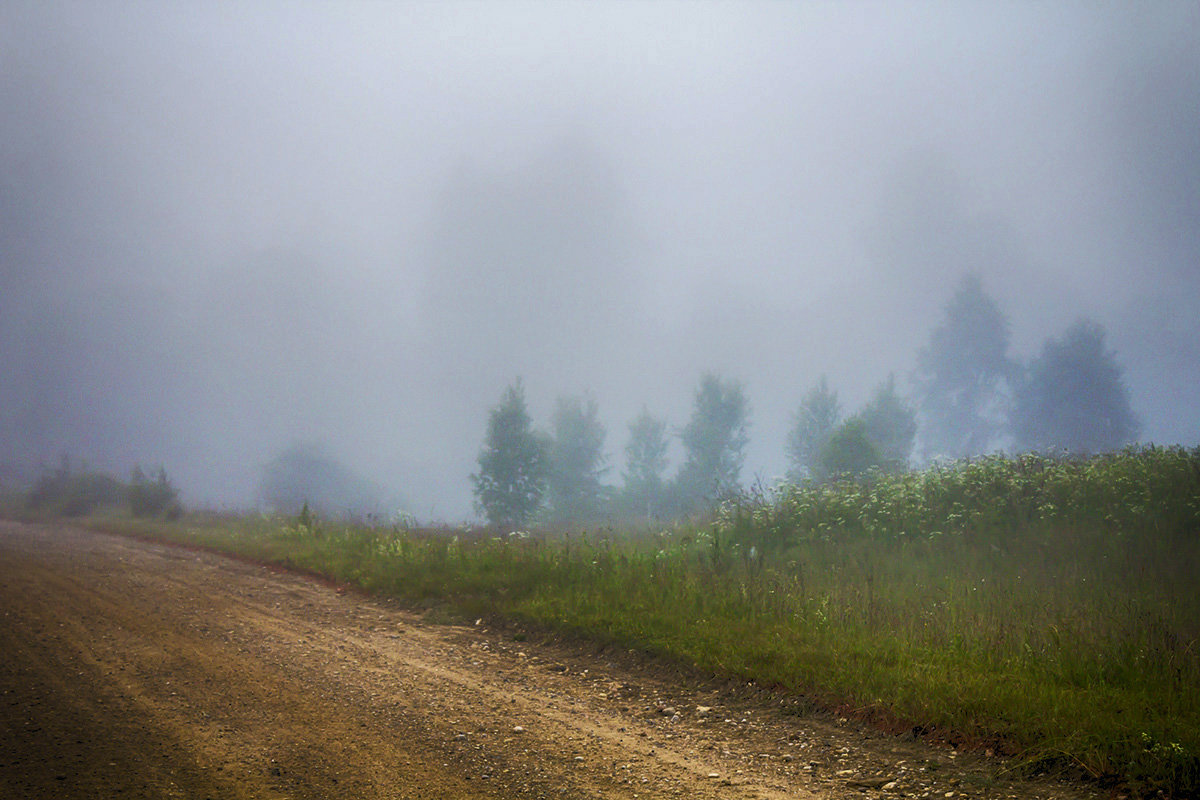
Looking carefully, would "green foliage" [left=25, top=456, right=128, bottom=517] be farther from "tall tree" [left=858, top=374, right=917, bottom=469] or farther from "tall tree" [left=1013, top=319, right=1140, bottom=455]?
"tall tree" [left=1013, top=319, right=1140, bottom=455]

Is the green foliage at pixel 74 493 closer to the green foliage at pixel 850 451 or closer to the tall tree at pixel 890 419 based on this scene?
the green foliage at pixel 850 451

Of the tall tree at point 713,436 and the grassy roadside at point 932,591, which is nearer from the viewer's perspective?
the grassy roadside at point 932,591

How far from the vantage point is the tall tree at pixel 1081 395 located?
4016 cm

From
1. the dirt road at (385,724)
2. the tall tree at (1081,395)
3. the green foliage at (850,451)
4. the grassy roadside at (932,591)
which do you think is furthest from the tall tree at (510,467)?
the tall tree at (1081,395)

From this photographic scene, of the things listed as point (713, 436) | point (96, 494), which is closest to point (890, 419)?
point (713, 436)

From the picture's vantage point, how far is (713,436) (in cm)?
4303

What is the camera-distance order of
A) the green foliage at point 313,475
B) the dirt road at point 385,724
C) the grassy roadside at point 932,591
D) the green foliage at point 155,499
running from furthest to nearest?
1. the green foliage at point 313,475
2. the green foliage at point 155,499
3. the grassy roadside at point 932,591
4. the dirt road at point 385,724

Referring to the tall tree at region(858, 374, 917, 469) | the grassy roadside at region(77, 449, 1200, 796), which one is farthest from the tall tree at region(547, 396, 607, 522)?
the grassy roadside at region(77, 449, 1200, 796)

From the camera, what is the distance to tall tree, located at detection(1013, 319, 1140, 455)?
4016 cm

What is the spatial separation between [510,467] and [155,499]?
15.5 m

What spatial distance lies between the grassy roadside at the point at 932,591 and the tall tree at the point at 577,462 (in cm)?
2455

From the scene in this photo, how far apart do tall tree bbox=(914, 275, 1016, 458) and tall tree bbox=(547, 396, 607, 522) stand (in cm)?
2705

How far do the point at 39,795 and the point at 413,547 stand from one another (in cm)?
953

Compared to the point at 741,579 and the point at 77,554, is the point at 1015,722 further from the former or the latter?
the point at 77,554
